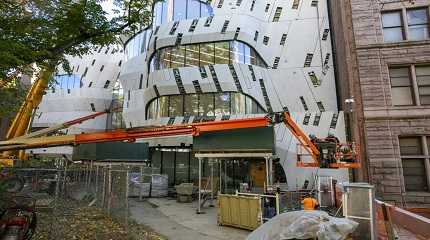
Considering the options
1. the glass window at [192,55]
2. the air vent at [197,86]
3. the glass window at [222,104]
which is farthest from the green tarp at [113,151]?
the glass window at [192,55]

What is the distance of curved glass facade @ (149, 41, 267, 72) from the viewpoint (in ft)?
83.6

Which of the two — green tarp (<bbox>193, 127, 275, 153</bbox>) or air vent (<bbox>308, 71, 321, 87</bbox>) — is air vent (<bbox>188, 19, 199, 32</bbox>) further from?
green tarp (<bbox>193, 127, 275, 153</bbox>)

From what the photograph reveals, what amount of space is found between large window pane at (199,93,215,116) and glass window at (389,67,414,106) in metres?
13.0

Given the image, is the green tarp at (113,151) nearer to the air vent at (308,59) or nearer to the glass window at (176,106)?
the glass window at (176,106)

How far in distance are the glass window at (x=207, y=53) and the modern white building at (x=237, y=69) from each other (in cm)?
8

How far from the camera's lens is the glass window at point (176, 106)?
25.9 meters

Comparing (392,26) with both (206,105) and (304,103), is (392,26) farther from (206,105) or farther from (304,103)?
(206,105)

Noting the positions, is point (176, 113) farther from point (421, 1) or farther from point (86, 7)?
point (421, 1)

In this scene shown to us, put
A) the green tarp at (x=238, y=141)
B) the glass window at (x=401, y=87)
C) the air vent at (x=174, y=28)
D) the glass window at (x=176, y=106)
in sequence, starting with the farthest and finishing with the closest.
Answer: the air vent at (x=174, y=28) < the glass window at (x=176, y=106) < the glass window at (x=401, y=87) < the green tarp at (x=238, y=141)

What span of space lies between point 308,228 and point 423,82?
14.6 m

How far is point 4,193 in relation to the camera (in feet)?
31.7

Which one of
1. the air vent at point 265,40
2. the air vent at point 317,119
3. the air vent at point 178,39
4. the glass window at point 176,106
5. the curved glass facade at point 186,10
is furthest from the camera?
the air vent at point 265,40

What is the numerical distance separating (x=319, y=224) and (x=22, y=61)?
942cm

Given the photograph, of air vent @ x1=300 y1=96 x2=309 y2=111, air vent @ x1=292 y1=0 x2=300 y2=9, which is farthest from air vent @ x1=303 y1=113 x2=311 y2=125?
air vent @ x1=292 y1=0 x2=300 y2=9
